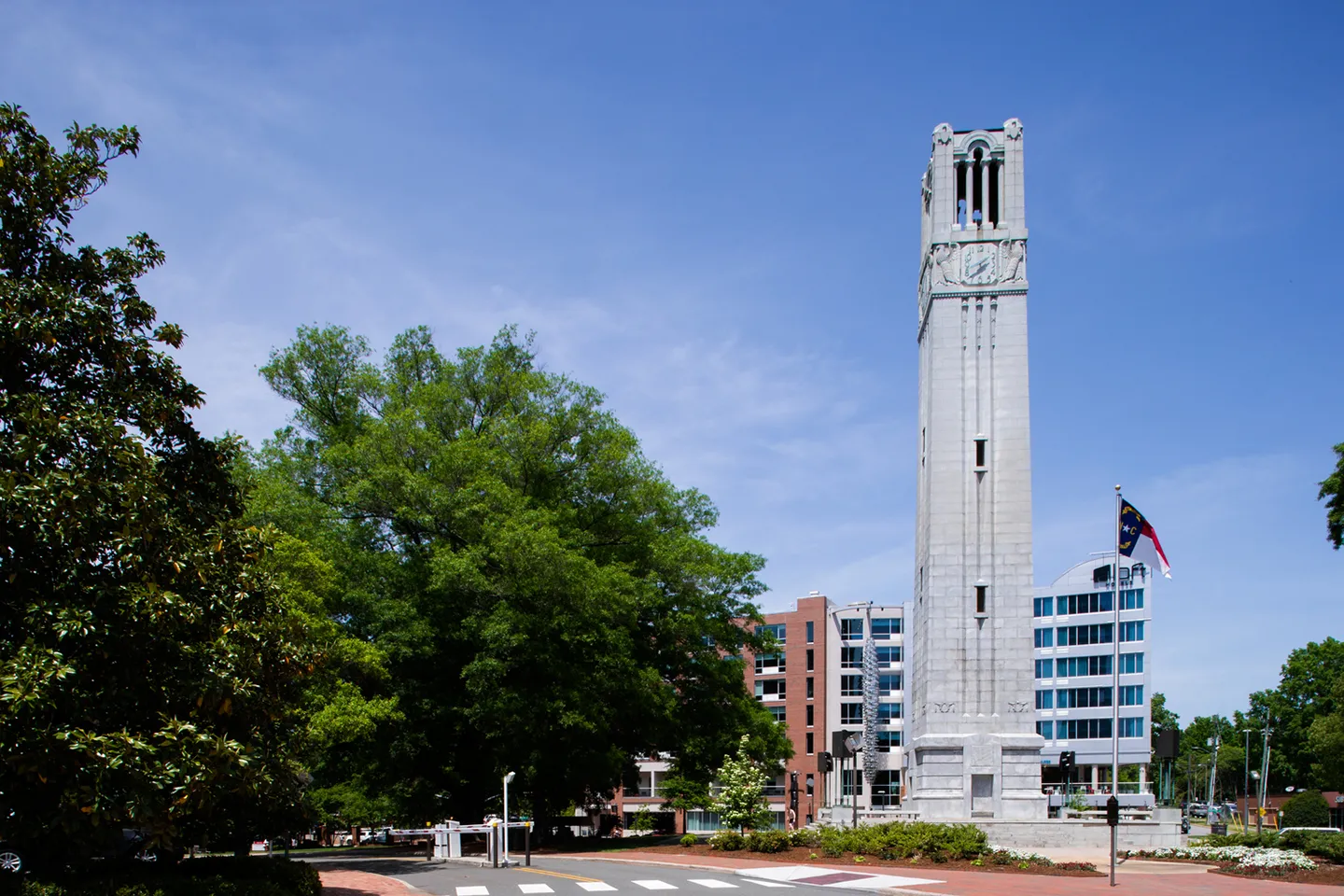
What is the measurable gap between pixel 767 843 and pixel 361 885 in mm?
14688

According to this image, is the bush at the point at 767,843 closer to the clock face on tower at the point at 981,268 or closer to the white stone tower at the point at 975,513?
the white stone tower at the point at 975,513

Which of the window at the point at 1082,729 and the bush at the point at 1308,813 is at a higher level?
the window at the point at 1082,729

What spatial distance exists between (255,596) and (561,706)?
23.7m

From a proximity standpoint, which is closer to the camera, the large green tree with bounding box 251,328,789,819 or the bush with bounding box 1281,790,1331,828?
the large green tree with bounding box 251,328,789,819

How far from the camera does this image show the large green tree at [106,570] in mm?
14203

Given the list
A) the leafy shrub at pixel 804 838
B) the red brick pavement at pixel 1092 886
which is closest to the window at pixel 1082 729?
the leafy shrub at pixel 804 838

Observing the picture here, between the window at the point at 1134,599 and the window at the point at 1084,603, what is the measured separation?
1415 millimetres

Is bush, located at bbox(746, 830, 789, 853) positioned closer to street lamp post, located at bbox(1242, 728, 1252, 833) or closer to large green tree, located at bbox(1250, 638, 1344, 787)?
street lamp post, located at bbox(1242, 728, 1252, 833)

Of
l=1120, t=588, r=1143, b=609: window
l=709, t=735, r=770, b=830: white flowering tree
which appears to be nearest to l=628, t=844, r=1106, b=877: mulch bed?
l=709, t=735, r=770, b=830: white flowering tree

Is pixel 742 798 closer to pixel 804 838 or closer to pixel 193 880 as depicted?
pixel 804 838

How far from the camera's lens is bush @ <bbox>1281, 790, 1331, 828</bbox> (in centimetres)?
7281

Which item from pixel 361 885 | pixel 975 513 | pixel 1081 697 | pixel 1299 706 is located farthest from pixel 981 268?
pixel 1299 706

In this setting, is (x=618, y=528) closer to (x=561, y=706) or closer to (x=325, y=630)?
(x=561, y=706)

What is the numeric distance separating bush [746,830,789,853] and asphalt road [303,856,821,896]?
4.21 m
